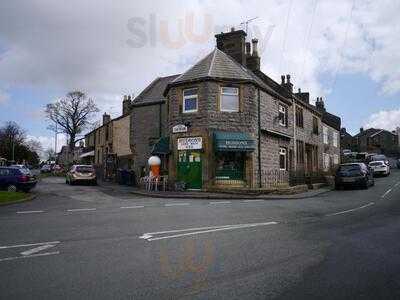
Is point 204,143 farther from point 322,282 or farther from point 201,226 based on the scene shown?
point 322,282

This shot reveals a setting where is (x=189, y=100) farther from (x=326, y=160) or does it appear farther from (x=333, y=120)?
(x=333, y=120)

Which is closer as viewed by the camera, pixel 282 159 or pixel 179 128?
pixel 179 128

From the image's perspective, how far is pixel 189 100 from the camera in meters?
26.9

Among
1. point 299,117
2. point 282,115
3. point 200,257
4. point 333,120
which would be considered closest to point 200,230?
point 200,257

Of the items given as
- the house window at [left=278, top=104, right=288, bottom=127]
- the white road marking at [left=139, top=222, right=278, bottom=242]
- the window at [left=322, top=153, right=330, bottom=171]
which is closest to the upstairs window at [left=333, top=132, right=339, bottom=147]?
the window at [left=322, top=153, right=330, bottom=171]

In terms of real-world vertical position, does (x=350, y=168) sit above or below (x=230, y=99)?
below

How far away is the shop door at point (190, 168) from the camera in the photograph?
2559 cm

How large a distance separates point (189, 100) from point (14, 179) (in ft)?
36.2

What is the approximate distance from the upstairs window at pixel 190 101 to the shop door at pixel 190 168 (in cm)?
263

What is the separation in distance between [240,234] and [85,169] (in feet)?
83.1

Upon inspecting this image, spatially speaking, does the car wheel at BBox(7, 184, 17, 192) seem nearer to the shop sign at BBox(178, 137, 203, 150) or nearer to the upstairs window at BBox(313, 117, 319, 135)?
the shop sign at BBox(178, 137, 203, 150)

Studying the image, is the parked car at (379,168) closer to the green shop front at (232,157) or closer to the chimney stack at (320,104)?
the chimney stack at (320,104)

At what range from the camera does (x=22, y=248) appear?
28.2ft

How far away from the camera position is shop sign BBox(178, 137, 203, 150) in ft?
84.1
